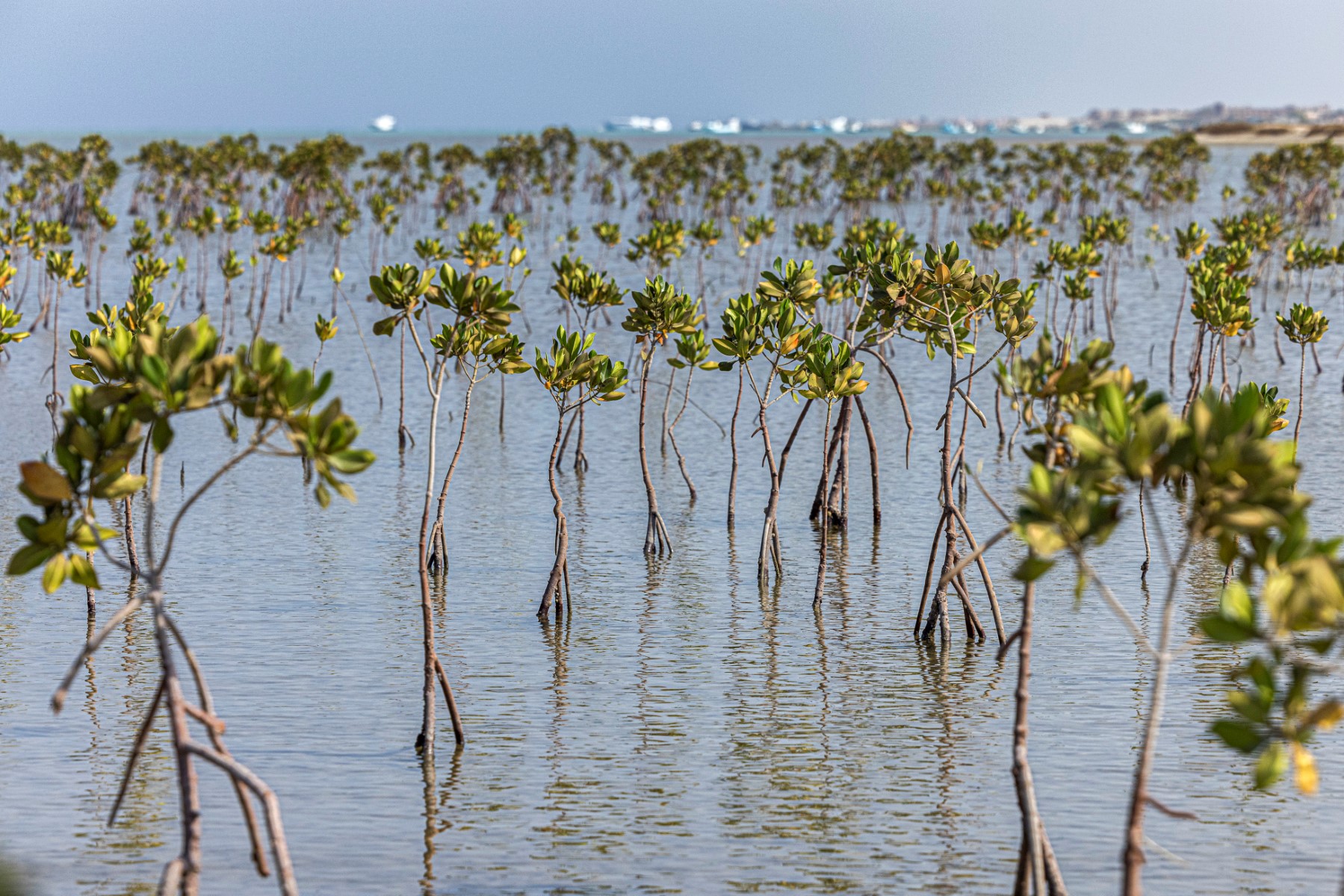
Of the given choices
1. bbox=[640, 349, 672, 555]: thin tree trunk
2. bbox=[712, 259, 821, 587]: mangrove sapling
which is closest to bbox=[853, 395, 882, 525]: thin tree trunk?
bbox=[712, 259, 821, 587]: mangrove sapling

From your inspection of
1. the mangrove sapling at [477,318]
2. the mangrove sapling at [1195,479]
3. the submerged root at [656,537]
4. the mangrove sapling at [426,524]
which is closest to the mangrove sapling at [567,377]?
the mangrove sapling at [477,318]

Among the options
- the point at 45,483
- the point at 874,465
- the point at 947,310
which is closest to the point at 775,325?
the point at 947,310

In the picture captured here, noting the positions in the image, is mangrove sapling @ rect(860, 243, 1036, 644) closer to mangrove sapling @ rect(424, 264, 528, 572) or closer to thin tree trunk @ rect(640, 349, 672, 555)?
thin tree trunk @ rect(640, 349, 672, 555)

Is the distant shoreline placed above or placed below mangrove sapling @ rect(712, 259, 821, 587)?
above

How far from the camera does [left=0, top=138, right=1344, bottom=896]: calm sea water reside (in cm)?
651

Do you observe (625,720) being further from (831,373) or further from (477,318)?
(831,373)

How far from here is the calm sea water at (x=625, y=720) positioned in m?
6.51

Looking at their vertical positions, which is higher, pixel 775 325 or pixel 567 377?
pixel 775 325

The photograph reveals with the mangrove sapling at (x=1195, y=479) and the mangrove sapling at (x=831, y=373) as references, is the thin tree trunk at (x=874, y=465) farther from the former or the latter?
Answer: the mangrove sapling at (x=1195, y=479)

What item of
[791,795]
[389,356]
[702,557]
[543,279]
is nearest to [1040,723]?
[791,795]

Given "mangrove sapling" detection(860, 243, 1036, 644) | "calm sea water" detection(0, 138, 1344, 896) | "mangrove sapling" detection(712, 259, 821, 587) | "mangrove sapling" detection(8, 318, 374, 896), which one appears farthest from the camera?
"mangrove sapling" detection(712, 259, 821, 587)

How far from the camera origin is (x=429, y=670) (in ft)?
22.7

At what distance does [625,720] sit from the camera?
8.23m

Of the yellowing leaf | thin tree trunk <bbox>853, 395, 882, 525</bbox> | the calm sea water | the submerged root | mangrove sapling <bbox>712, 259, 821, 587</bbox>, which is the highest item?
mangrove sapling <bbox>712, 259, 821, 587</bbox>
